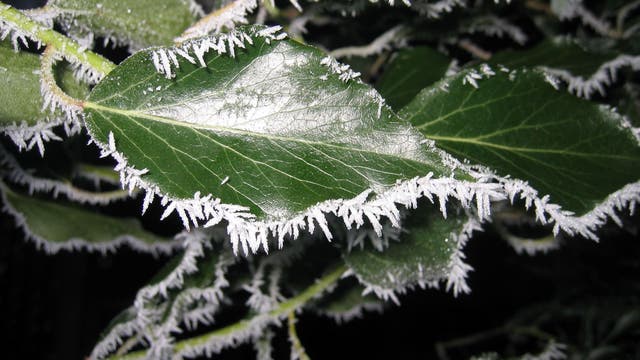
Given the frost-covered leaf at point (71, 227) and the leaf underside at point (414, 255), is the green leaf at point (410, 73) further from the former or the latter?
the frost-covered leaf at point (71, 227)

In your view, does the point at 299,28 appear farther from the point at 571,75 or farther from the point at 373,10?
the point at 571,75

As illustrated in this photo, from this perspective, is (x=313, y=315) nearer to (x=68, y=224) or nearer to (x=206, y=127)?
(x=68, y=224)

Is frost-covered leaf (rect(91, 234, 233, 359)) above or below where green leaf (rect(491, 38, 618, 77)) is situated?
below

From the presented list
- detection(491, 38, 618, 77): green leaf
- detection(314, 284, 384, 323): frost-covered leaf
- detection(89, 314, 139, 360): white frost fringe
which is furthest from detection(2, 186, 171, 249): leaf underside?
detection(491, 38, 618, 77): green leaf

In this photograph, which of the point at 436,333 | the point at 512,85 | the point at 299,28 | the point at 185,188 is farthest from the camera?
the point at 436,333

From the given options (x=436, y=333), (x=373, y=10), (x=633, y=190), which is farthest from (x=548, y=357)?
(x=436, y=333)

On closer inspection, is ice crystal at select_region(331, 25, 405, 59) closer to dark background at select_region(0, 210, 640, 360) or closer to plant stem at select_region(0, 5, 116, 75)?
plant stem at select_region(0, 5, 116, 75)

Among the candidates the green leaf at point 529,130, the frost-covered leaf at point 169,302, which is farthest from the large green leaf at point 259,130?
the frost-covered leaf at point 169,302

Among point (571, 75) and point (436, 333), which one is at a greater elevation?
point (571, 75)
